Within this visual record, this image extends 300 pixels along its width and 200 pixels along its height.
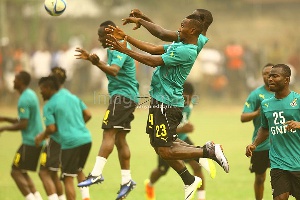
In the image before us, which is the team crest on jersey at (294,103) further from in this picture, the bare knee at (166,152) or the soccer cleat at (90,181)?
the soccer cleat at (90,181)

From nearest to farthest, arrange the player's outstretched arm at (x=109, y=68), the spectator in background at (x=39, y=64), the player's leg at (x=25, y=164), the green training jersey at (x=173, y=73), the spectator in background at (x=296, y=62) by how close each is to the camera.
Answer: the green training jersey at (x=173, y=73), the player's outstretched arm at (x=109, y=68), the player's leg at (x=25, y=164), the spectator in background at (x=39, y=64), the spectator in background at (x=296, y=62)

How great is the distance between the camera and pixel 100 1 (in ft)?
127

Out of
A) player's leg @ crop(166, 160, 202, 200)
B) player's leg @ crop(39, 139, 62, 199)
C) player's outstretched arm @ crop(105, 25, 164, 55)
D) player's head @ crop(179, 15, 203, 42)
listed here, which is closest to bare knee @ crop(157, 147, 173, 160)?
player's leg @ crop(166, 160, 202, 200)

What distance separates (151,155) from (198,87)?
16211mm

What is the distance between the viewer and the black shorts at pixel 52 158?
1338 cm

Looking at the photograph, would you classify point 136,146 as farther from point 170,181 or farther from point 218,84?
point 218,84

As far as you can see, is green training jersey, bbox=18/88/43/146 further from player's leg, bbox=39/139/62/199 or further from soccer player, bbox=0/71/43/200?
player's leg, bbox=39/139/62/199

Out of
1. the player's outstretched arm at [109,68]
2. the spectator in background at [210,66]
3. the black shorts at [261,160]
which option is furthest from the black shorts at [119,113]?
the spectator in background at [210,66]

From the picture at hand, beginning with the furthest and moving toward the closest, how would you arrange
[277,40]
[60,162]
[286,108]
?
[277,40] → [60,162] → [286,108]

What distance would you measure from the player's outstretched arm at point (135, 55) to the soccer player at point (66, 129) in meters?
2.50

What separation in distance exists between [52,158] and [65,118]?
28.8 inches

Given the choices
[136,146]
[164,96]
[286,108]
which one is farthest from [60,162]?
[136,146]

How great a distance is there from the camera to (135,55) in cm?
1098

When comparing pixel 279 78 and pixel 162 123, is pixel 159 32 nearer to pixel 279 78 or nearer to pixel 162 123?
pixel 162 123
